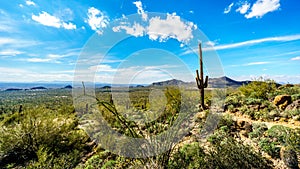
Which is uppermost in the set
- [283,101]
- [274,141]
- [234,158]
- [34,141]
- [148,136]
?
[283,101]

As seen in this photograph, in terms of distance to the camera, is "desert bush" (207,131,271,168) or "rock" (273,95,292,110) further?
"rock" (273,95,292,110)

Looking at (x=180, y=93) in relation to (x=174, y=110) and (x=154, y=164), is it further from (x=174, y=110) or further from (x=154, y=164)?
(x=154, y=164)

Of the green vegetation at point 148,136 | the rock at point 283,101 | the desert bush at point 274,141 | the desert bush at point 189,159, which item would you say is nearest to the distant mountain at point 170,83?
the green vegetation at point 148,136

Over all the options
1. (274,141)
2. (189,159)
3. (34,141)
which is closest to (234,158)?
(189,159)

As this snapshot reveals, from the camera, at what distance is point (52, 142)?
7.30m

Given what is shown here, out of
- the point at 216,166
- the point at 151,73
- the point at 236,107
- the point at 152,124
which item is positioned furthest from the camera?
the point at 236,107

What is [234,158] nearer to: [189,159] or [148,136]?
[189,159]

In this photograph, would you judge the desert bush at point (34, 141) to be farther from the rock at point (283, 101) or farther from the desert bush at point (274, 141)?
the rock at point (283, 101)

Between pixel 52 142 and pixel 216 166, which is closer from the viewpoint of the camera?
pixel 216 166

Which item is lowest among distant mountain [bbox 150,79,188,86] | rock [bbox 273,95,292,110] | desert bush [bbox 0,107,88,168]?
desert bush [bbox 0,107,88,168]

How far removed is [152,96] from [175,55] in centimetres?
115

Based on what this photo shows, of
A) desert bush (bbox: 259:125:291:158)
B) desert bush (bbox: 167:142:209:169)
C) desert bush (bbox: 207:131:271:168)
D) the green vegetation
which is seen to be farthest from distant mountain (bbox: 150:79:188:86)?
desert bush (bbox: 259:125:291:158)

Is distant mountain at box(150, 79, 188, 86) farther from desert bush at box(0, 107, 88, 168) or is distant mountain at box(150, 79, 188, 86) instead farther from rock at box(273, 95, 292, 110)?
rock at box(273, 95, 292, 110)

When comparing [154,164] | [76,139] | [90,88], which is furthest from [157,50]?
[76,139]
